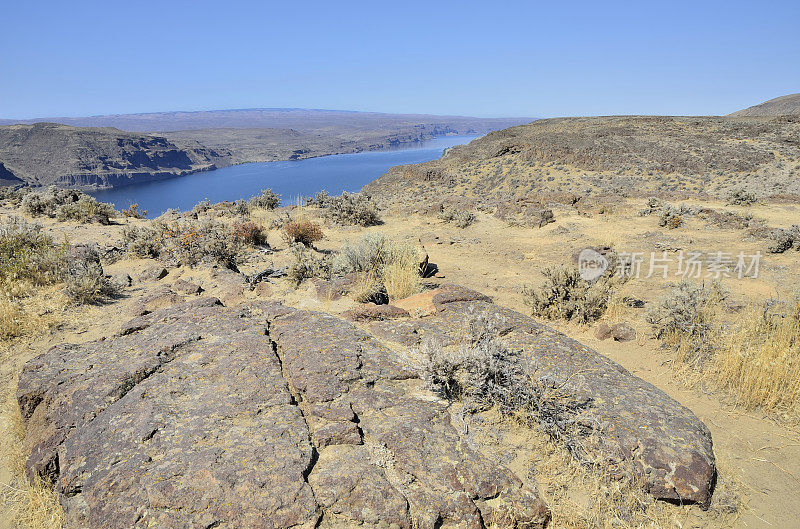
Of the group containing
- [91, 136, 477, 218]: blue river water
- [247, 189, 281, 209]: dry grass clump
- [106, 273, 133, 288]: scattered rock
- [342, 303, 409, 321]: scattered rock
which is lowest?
[91, 136, 477, 218]: blue river water

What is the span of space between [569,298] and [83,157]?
9749 centimetres

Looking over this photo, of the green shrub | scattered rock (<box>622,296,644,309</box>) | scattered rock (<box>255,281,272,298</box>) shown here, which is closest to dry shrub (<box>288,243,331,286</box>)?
scattered rock (<box>255,281,272,298</box>)

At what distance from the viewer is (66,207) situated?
11.9 meters

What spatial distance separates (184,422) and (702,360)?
5.15 m

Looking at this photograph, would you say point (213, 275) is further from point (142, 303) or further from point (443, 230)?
point (443, 230)

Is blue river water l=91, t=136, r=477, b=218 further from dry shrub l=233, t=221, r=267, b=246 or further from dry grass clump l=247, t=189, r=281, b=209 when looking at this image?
dry shrub l=233, t=221, r=267, b=246

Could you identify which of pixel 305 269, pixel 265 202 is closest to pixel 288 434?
pixel 305 269

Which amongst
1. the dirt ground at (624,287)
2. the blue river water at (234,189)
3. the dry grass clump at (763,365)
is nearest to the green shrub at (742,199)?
the dirt ground at (624,287)

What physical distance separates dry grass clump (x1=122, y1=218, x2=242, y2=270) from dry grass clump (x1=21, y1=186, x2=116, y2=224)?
443 centimetres

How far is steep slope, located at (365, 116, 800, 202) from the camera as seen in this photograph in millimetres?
25547

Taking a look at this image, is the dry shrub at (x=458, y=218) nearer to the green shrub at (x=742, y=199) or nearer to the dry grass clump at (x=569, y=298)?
the dry grass clump at (x=569, y=298)

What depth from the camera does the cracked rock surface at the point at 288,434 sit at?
216 cm

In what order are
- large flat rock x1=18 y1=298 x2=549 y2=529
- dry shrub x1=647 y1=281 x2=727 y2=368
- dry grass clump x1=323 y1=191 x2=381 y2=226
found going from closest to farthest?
large flat rock x1=18 y1=298 x2=549 y2=529 → dry shrub x1=647 y1=281 x2=727 y2=368 → dry grass clump x1=323 y1=191 x2=381 y2=226

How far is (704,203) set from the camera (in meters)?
16.3
